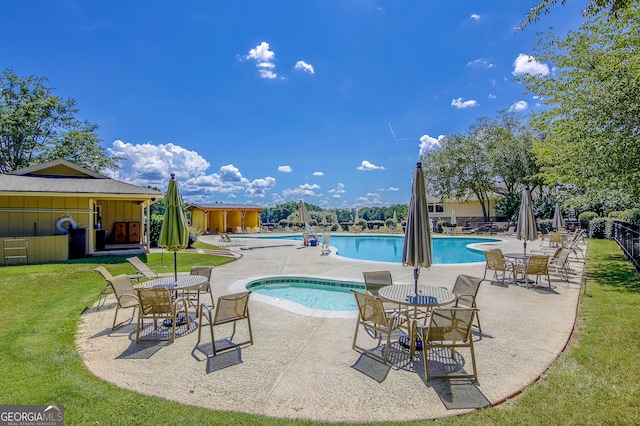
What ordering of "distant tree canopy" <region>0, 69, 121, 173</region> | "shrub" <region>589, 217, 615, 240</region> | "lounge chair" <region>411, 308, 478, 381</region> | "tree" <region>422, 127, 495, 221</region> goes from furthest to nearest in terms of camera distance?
1. "tree" <region>422, 127, 495, 221</region>
2. "distant tree canopy" <region>0, 69, 121, 173</region>
3. "shrub" <region>589, 217, 615, 240</region>
4. "lounge chair" <region>411, 308, 478, 381</region>

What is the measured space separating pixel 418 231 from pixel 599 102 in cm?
774

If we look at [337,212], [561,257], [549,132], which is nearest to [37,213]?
[561,257]

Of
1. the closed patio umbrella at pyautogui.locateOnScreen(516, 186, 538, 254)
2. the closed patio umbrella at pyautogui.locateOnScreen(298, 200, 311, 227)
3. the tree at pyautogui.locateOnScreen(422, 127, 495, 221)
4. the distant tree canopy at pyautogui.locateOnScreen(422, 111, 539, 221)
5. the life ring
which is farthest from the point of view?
the tree at pyautogui.locateOnScreen(422, 127, 495, 221)

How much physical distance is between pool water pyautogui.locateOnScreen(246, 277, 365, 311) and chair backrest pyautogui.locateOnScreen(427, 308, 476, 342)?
336cm

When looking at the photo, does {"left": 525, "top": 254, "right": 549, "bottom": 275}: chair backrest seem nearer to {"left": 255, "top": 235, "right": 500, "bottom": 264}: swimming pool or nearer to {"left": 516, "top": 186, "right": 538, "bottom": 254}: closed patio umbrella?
{"left": 516, "top": 186, "right": 538, "bottom": 254}: closed patio umbrella

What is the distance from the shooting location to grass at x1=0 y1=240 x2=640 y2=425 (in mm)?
2619

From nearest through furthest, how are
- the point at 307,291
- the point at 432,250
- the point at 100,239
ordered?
the point at 307,291 < the point at 432,250 < the point at 100,239

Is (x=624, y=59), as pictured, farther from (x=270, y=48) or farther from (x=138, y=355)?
(x=270, y=48)

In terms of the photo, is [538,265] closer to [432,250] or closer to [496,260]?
[496,260]

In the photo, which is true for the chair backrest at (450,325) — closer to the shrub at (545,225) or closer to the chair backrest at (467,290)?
the chair backrest at (467,290)

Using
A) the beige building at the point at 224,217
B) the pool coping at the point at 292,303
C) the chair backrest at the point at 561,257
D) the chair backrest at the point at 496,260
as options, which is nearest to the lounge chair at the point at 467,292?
the pool coping at the point at 292,303

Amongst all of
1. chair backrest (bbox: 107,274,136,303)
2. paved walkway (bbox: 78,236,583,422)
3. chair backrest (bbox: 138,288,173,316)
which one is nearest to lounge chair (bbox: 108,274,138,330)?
chair backrest (bbox: 107,274,136,303)

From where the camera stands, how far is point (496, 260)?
A: 781 cm

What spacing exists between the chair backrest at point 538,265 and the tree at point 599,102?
138 inches
